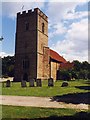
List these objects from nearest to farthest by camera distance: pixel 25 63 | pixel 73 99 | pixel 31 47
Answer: pixel 73 99
pixel 31 47
pixel 25 63

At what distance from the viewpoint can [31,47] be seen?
50719mm

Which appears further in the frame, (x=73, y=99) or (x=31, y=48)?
(x=31, y=48)

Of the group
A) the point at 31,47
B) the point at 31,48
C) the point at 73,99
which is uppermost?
the point at 31,47

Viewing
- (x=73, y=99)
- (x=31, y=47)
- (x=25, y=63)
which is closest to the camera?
(x=73, y=99)

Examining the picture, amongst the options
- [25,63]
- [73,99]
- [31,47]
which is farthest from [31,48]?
[73,99]

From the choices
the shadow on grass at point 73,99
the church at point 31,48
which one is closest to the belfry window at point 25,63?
the church at point 31,48

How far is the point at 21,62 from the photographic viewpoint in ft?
170

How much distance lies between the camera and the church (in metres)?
50.1

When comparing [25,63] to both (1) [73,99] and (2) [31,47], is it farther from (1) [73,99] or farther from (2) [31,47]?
(1) [73,99]

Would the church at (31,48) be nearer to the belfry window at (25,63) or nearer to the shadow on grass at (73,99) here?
the belfry window at (25,63)

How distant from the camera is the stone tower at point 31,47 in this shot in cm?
5012

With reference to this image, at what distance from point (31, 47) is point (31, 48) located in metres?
0.22

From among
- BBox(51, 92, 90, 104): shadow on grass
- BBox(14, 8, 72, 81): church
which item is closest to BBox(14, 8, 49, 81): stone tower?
BBox(14, 8, 72, 81): church

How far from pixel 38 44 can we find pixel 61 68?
14.1 metres
